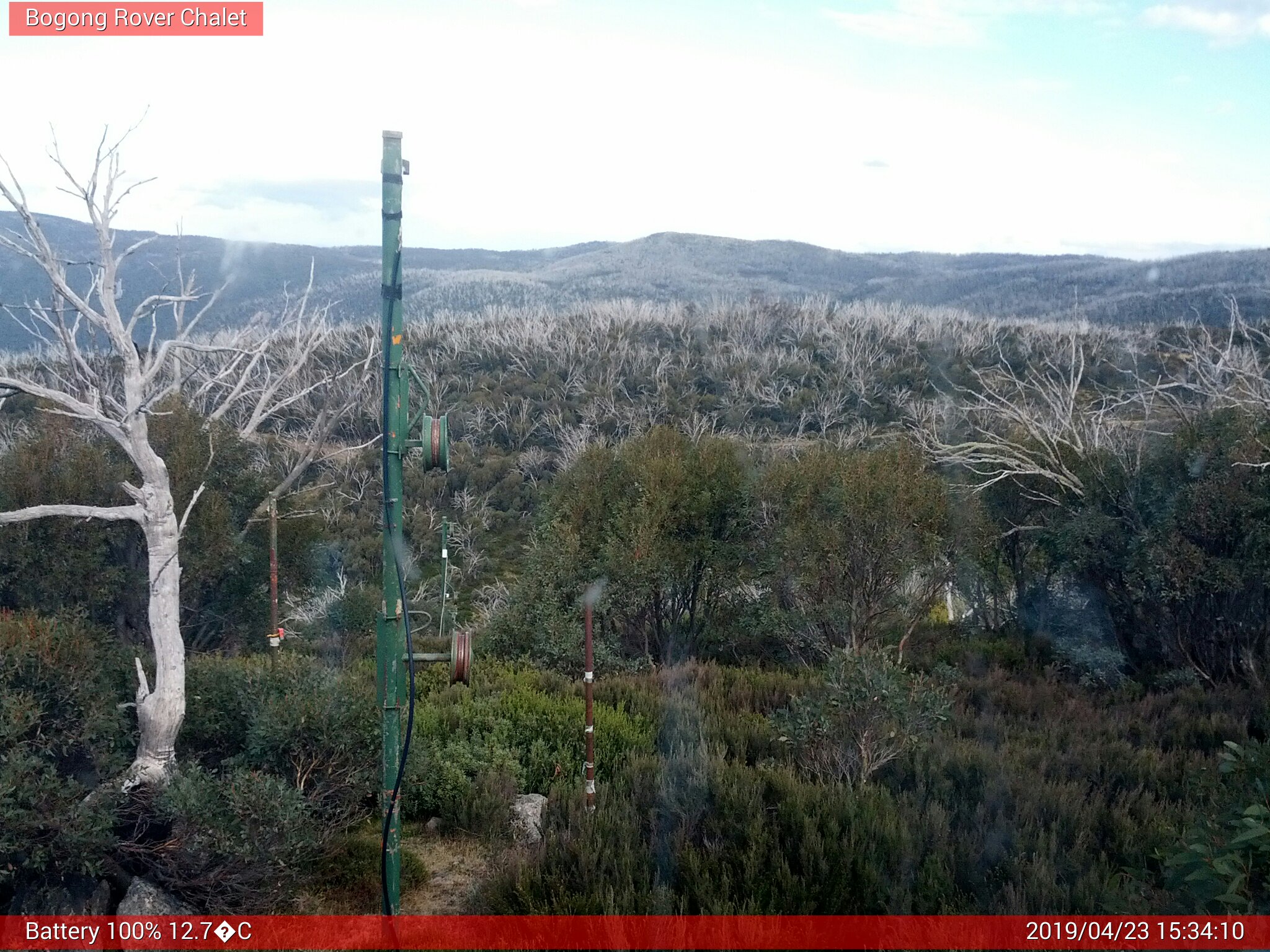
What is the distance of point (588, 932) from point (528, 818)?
218 cm

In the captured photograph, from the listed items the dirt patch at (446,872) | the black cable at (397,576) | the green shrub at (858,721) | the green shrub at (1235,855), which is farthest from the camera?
the green shrub at (858,721)

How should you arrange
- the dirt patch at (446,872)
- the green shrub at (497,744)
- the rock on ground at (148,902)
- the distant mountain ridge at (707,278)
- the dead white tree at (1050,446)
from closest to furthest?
the rock on ground at (148,902) < the dirt patch at (446,872) < the green shrub at (497,744) < the dead white tree at (1050,446) < the distant mountain ridge at (707,278)

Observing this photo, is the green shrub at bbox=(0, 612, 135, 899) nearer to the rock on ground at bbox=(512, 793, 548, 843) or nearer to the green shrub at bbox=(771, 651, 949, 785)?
the rock on ground at bbox=(512, 793, 548, 843)

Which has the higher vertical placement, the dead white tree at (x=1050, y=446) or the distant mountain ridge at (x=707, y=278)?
the distant mountain ridge at (x=707, y=278)

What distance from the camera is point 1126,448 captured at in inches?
527

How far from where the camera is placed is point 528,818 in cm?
674

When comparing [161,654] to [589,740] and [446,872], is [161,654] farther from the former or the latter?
[589,740]

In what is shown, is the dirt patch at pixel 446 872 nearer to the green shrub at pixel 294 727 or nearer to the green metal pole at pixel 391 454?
the green shrub at pixel 294 727

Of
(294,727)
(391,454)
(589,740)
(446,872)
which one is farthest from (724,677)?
(391,454)

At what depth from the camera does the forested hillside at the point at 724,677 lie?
17.1 ft

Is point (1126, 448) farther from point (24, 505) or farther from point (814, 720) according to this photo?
point (24, 505)

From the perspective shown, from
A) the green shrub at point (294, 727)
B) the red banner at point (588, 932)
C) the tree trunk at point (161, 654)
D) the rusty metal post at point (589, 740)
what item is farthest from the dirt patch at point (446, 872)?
→ the tree trunk at point (161, 654)

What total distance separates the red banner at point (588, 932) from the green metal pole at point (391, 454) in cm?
72

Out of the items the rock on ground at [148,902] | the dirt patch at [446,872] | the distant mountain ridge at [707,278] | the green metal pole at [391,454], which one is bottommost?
the dirt patch at [446,872]
